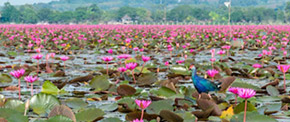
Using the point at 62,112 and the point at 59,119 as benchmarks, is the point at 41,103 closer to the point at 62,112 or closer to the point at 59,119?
the point at 62,112

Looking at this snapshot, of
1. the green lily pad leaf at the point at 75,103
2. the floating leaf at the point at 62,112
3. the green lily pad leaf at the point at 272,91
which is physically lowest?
the green lily pad leaf at the point at 272,91

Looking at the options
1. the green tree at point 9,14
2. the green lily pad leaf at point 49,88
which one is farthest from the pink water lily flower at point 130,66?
the green tree at point 9,14

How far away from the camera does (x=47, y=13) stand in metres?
91.2

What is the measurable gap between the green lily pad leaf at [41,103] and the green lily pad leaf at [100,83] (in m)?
0.92

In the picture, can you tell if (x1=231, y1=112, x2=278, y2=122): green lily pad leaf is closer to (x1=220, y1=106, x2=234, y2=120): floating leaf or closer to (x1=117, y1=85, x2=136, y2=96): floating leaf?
(x1=220, y1=106, x2=234, y2=120): floating leaf

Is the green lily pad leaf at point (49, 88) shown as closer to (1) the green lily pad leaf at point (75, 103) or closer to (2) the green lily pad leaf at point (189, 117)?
(1) the green lily pad leaf at point (75, 103)

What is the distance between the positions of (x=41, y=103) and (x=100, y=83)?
0.99 meters

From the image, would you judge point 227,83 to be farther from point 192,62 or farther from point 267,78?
point 192,62

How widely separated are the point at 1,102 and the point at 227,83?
1769 millimetres

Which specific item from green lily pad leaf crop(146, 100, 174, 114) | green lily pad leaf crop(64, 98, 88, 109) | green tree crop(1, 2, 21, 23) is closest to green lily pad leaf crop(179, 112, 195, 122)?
green lily pad leaf crop(146, 100, 174, 114)

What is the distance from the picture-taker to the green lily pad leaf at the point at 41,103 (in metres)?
2.58

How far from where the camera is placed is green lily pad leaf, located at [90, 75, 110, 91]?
3.54 metres

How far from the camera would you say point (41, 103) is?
263cm

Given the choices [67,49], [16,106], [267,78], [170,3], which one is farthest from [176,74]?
[170,3]
